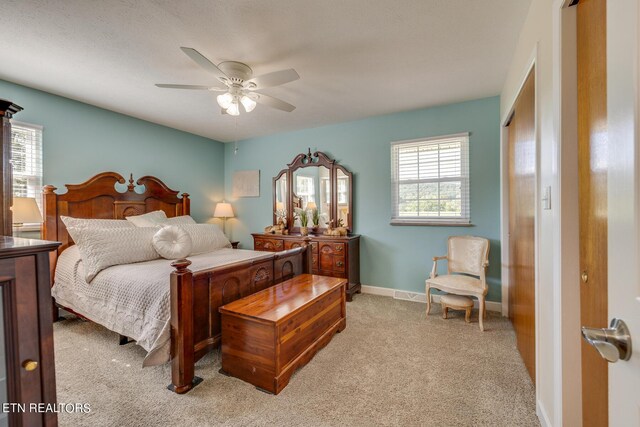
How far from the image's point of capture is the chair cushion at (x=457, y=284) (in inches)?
110

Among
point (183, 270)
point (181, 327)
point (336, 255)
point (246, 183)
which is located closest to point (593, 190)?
point (183, 270)

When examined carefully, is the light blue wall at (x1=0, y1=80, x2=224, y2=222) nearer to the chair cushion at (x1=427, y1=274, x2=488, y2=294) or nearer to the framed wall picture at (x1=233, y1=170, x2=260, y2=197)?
the framed wall picture at (x1=233, y1=170, x2=260, y2=197)

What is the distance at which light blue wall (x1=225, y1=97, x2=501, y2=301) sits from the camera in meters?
3.33

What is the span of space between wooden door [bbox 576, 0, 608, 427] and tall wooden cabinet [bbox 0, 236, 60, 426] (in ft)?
6.16

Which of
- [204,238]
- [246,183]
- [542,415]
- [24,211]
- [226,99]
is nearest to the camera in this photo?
[542,415]

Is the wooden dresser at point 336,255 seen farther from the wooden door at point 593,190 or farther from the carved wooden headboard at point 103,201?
the wooden door at point 593,190

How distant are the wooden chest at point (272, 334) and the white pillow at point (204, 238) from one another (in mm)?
1326

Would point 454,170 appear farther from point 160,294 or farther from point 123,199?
point 123,199

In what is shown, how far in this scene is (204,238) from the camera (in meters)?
3.42

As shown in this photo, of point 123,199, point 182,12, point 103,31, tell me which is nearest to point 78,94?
point 123,199

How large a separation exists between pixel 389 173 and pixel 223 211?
295 centimetres

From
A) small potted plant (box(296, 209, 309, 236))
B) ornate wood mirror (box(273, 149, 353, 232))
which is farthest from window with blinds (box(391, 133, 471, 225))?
Answer: small potted plant (box(296, 209, 309, 236))

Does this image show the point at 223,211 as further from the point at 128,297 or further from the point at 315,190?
the point at 128,297

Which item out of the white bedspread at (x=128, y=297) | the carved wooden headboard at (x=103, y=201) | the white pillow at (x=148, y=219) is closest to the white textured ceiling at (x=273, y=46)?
the carved wooden headboard at (x=103, y=201)
